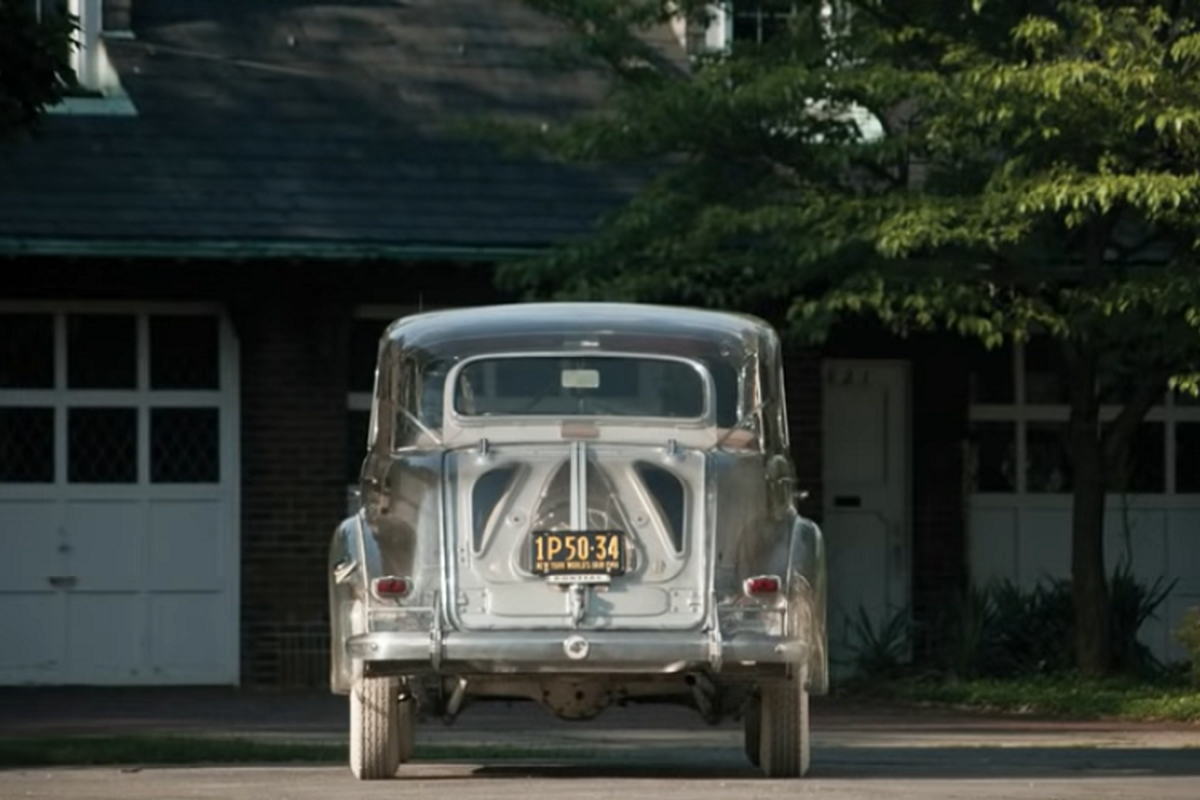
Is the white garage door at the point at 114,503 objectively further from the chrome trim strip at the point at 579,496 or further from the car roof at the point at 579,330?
the chrome trim strip at the point at 579,496

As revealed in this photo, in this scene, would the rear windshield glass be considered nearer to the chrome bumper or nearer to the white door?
the chrome bumper

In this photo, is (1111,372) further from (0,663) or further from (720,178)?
(0,663)

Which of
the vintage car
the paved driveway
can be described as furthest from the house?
the vintage car

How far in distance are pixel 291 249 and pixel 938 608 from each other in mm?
5774

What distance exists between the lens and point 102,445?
22.7 meters

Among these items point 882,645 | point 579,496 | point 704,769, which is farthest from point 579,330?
point 882,645

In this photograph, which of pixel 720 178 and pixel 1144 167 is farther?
pixel 720 178

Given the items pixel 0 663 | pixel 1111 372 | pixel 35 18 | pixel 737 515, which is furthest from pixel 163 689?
pixel 737 515

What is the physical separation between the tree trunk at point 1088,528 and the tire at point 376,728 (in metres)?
9.32

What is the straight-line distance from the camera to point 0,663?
22.5 meters

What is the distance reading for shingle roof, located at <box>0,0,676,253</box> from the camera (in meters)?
22.3

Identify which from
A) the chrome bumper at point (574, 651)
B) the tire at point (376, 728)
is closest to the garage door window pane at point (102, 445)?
the tire at point (376, 728)

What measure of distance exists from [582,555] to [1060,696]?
8674 millimetres

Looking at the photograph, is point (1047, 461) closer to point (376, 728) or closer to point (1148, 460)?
point (1148, 460)
